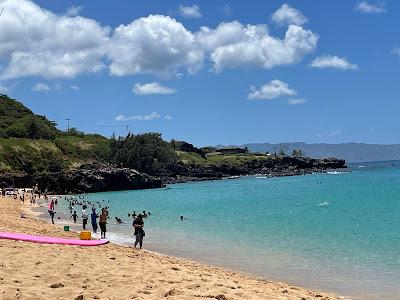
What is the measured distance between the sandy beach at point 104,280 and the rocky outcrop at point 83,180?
94.3m

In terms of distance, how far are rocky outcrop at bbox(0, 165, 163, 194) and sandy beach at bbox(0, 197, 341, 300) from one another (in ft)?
309

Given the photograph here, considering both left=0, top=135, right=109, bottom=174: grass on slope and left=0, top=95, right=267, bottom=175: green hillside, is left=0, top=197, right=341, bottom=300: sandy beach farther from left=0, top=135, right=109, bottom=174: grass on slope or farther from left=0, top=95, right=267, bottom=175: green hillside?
left=0, top=135, right=109, bottom=174: grass on slope

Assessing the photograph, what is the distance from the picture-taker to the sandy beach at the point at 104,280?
39.6 feet

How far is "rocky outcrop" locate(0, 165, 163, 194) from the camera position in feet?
360

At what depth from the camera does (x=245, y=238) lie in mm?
32031

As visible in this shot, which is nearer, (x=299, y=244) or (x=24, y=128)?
(x=299, y=244)

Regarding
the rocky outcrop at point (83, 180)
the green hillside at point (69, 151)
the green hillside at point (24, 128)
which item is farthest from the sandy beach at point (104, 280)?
the green hillside at point (24, 128)

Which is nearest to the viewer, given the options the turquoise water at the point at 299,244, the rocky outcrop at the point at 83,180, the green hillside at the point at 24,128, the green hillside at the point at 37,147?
the turquoise water at the point at 299,244

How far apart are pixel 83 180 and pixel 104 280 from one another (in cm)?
10123

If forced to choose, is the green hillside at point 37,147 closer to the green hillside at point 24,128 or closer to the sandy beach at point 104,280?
the green hillside at point 24,128

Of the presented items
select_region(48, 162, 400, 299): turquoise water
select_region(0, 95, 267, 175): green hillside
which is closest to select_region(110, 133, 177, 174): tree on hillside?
select_region(0, 95, 267, 175): green hillside

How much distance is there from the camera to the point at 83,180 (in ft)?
368

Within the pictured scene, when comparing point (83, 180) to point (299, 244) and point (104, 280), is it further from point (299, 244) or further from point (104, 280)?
point (104, 280)

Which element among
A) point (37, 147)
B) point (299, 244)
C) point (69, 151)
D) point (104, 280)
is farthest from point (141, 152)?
point (104, 280)
